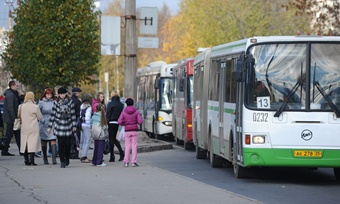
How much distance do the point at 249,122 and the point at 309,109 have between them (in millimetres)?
1081

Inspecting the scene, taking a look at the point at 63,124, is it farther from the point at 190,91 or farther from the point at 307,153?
the point at 190,91

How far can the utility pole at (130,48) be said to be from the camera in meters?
33.1

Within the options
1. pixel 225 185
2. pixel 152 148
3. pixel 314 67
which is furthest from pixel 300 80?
pixel 152 148

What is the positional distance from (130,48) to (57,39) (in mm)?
9684

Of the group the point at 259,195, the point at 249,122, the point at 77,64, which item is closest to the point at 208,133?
the point at 249,122

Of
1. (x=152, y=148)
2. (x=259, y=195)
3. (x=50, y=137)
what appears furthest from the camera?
(x=152, y=148)

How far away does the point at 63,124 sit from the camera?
22.1 meters

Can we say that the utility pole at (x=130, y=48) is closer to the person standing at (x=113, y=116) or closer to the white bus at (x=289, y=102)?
the person standing at (x=113, y=116)

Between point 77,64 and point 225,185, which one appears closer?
point 225,185

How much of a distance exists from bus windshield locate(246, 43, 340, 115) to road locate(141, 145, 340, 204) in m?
1.43

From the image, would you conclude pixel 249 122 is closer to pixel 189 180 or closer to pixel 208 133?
pixel 189 180

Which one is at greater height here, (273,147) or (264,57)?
(264,57)

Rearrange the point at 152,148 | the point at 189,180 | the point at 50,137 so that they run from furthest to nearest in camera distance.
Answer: the point at 152,148, the point at 50,137, the point at 189,180

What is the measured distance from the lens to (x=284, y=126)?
18359mm
